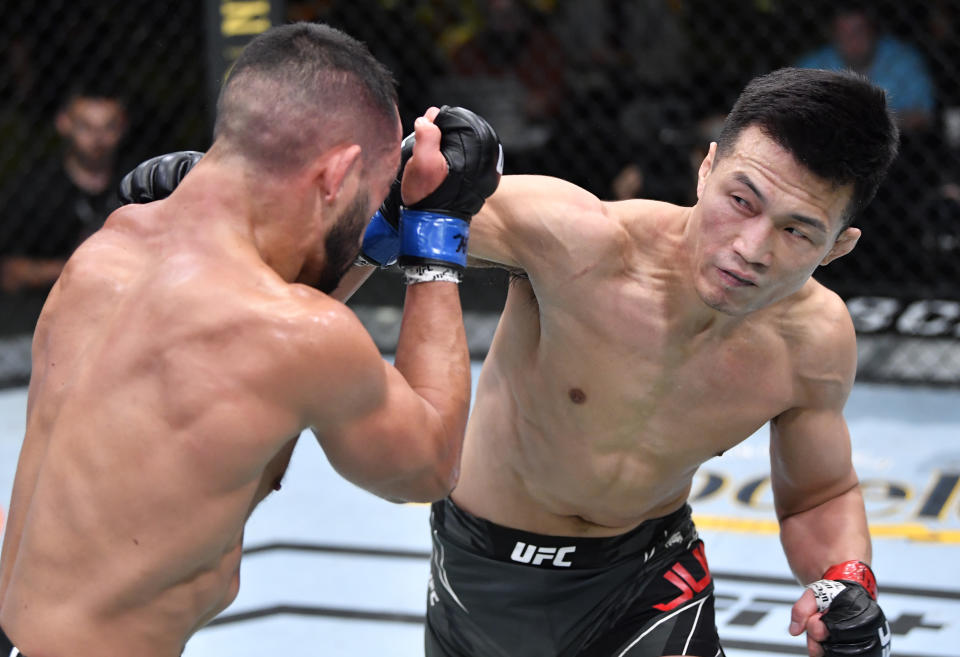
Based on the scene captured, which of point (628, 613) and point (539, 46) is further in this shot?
point (539, 46)

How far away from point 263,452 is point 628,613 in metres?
0.79

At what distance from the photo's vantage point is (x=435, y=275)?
1527 mm

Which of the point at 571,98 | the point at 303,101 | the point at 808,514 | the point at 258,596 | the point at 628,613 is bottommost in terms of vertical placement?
the point at 258,596

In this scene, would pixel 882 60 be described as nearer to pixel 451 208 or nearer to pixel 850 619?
pixel 850 619

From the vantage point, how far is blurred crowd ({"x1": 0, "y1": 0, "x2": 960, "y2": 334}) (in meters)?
4.46

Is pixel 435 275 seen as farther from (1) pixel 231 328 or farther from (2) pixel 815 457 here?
(2) pixel 815 457

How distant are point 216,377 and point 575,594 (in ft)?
2.68

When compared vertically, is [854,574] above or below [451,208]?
below

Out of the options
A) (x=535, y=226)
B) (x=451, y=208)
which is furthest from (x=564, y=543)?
(x=451, y=208)

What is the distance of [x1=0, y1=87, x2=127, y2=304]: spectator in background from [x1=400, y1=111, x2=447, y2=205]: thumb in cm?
338

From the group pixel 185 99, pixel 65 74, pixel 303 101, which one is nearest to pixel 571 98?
pixel 185 99

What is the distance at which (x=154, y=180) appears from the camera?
5.65 feet

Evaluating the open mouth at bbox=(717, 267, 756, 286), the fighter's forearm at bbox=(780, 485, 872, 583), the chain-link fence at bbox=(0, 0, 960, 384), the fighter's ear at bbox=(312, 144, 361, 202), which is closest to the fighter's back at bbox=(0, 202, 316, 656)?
the fighter's ear at bbox=(312, 144, 361, 202)

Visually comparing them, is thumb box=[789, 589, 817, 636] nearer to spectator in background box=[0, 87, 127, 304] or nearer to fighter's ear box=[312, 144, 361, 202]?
fighter's ear box=[312, 144, 361, 202]
